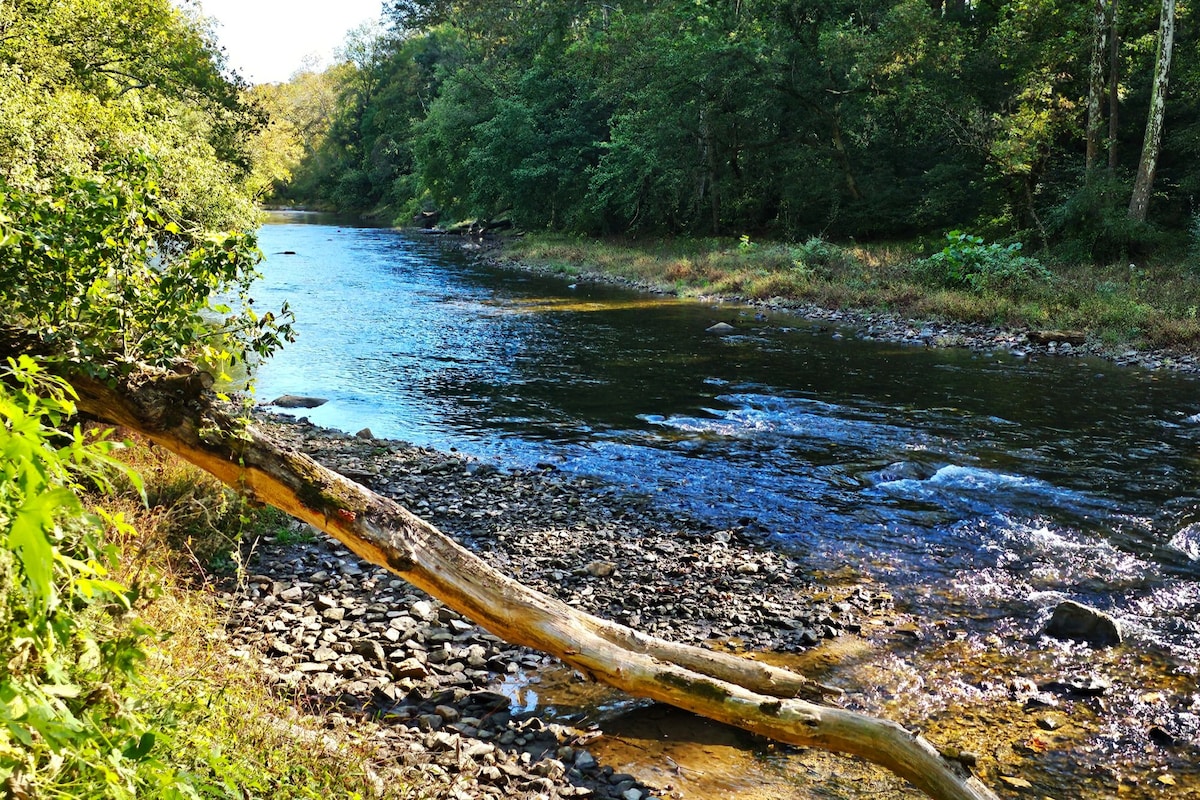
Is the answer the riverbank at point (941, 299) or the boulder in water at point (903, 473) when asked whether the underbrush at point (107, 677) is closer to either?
the boulder in water at point (903, 473)

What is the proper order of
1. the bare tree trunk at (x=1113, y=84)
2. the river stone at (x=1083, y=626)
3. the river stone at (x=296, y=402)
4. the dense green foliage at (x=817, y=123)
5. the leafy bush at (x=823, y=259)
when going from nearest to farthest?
the river stone at (x=1083, y=626) < the river stone at (x=296, y=402) < the bare tree trunk at (x=1113, y=84) < the dense green foliage at (x=817, y=123) < the leafy bush at (x=823, y=259)

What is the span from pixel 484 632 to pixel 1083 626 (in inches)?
196

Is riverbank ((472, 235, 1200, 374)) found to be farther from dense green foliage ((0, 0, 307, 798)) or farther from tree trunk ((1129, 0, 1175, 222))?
dense green foliage ((0, 0, 307, 798))

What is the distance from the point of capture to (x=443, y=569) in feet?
17.7

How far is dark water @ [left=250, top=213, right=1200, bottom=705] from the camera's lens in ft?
27.8

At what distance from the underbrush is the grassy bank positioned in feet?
66.3

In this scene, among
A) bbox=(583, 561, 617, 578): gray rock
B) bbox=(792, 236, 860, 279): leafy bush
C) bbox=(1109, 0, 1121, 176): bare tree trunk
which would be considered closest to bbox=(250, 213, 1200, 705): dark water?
bbox=(583, 561, 617, 578): gray rock

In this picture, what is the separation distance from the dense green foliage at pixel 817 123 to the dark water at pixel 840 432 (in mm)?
12126

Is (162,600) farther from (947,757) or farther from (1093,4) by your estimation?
(1093,4)

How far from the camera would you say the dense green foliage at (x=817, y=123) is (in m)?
26.8

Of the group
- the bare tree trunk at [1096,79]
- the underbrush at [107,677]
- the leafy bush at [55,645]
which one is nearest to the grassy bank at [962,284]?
the bare tree trunk at [1096,79]

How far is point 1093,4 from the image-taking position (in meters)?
25.5

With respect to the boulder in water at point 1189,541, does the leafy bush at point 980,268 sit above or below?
above

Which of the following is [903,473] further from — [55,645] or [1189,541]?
[55,645]
